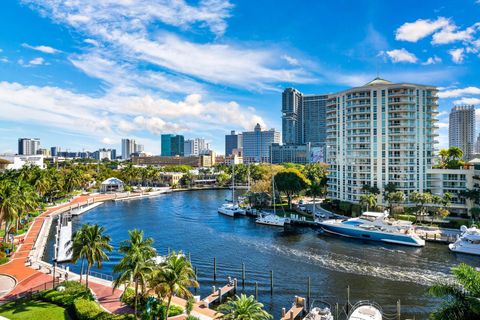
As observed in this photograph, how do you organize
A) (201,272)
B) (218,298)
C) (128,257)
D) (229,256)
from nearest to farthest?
(128,257) < (218,298) < (201,272) < (229,256)

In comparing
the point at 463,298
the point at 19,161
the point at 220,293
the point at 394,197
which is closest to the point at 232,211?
the point at 394,197

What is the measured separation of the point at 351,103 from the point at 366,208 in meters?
33.2

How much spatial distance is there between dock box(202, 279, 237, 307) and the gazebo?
13488 cm

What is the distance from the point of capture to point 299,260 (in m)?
Result: 60.3

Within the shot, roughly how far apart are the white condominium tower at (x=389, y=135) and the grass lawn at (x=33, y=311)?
85.8m

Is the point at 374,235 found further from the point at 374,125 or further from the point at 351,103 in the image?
the point at 351,103

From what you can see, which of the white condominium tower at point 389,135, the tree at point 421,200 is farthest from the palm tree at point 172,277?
the white condominium tower at point 389,135

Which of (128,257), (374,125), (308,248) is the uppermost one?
(374,125)

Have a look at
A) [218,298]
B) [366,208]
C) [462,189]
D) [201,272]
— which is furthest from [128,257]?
[462,189]

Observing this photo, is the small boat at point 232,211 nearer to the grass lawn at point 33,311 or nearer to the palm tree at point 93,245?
the palm tree at point 93,245

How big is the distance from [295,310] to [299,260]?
21519mm

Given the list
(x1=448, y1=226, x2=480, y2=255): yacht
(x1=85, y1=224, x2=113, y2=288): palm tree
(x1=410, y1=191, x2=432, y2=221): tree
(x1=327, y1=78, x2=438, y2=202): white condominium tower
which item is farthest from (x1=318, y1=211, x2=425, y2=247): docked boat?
(x1=85, y1=224, x2=113, y2=288): palm tree

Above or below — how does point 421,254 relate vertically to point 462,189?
below

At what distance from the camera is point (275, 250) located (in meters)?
67.0
